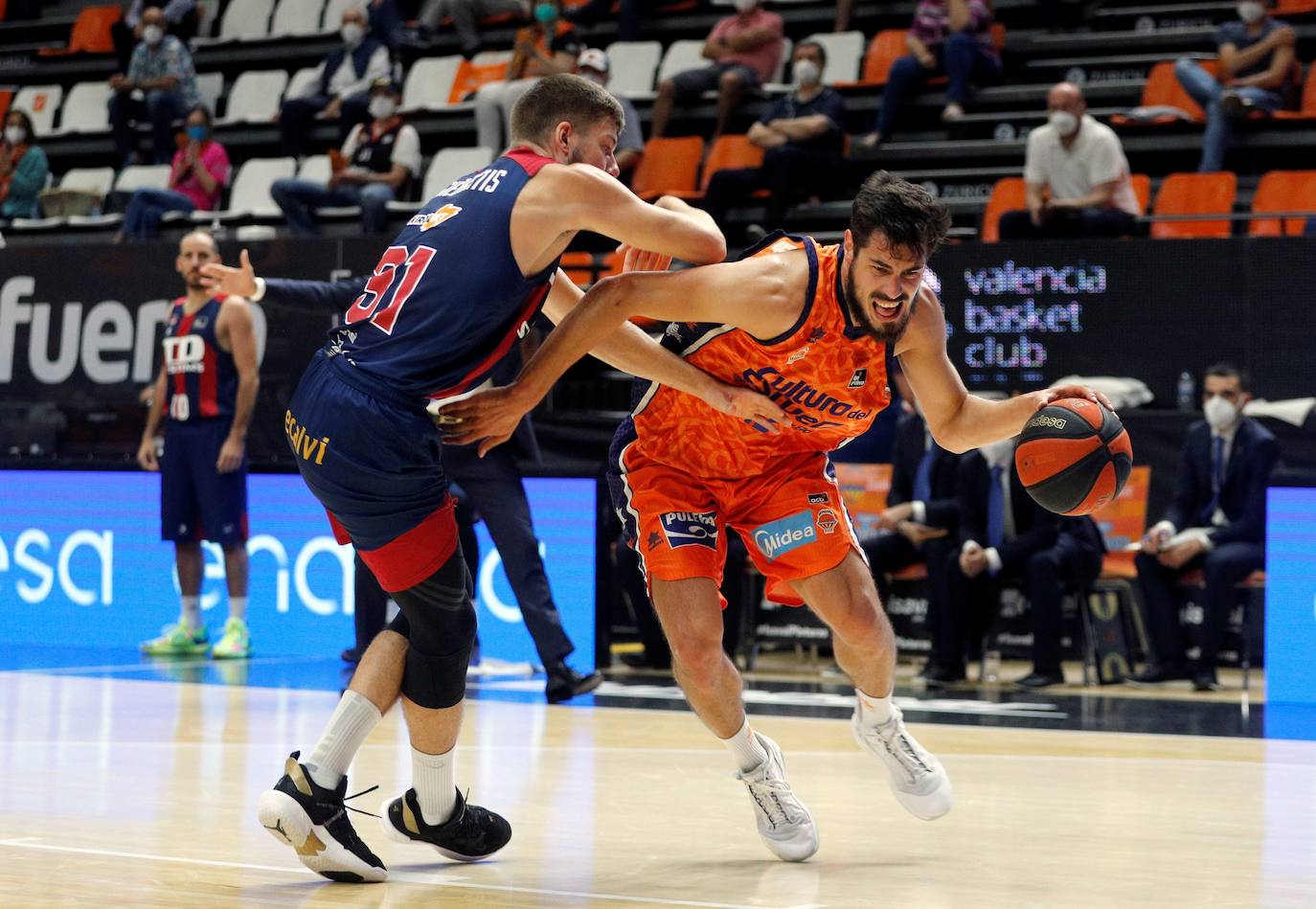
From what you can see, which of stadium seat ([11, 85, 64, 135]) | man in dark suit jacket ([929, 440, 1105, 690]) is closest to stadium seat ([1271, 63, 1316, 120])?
man in dark suit jacket ([929, 440, 1105, 690])

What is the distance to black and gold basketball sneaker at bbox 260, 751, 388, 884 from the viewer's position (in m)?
3.72

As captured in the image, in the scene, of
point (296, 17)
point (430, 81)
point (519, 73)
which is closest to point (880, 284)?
point (519, 73)

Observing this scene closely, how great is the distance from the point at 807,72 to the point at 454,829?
8.44 metres

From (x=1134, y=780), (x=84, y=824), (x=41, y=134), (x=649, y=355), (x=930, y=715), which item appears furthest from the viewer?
(x=41, y=134)

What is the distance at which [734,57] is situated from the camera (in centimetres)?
1285

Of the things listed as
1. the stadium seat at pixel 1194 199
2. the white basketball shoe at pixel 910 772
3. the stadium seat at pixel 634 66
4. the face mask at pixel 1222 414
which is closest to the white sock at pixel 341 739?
the white basketball shoe at pixel 910 772

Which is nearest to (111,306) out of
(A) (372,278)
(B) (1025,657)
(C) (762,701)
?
(C) (762,701)

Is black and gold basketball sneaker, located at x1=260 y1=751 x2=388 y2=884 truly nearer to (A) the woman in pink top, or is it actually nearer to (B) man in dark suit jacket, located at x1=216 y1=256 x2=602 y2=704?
(B) man in dark suit jacket, located at x1=216 y1=256 x2=602 y2=704

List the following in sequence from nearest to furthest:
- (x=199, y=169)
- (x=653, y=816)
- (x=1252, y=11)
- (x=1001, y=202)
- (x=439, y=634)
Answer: (x=439, y=634)
(x=653, y=816)
(x=1001, y=202)
(x=1252, y=11)
(x=199, y=169)

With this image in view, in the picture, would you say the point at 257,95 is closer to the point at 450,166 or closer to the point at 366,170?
the point at 366,170

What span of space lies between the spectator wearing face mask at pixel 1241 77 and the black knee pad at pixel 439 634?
27.7 ft

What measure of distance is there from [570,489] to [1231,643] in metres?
3.58

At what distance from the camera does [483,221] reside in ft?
12.1

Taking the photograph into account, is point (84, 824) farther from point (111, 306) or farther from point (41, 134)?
point (41, 134)
